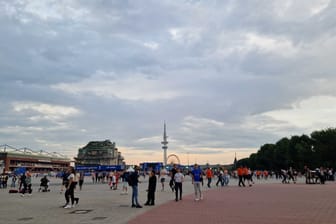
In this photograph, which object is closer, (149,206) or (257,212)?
(257,212)

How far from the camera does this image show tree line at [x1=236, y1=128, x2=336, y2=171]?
88.5m

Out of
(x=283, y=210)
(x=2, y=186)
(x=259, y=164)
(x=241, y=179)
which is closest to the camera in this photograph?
(x=283, y=210)

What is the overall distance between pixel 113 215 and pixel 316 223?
21.7ft

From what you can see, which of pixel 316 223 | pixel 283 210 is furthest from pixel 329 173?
pixel 316 223

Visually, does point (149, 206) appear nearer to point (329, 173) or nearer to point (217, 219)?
point (217, 219)

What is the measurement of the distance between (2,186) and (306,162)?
249 feet

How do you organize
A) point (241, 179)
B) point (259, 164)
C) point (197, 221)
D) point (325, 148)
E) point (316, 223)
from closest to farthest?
point (316, 223)
point (197, 221)
point (241, 179)
point (325, 148)
point (259, 164)

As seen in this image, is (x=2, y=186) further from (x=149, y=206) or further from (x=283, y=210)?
(x=283, y=210)

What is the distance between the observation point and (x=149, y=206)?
16578mm

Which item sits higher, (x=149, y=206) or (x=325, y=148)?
(x=325, y=148)

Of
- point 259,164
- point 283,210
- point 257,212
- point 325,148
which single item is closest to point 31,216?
point 257,212

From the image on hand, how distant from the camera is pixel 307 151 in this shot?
9331 centimetres

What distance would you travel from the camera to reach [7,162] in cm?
17962

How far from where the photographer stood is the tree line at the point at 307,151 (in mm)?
88469
